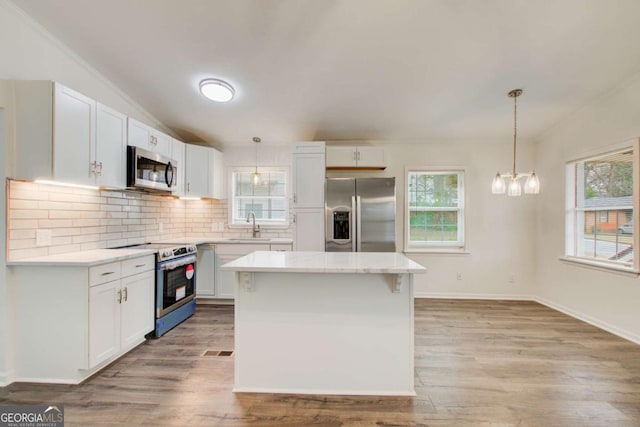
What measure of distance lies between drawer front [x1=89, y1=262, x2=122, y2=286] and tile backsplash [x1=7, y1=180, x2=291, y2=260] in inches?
22.3

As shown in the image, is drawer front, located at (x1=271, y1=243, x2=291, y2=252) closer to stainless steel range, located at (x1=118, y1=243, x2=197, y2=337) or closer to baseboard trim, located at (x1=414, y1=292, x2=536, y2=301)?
stainless steel range, located at (x1=118, y1=243, x2=197, y2=337)

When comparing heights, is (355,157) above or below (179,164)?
above

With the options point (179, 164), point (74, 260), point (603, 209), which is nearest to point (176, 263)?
point (74, 260)

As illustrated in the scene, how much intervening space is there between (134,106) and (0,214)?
6.18 ft

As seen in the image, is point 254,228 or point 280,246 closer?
point 280,246

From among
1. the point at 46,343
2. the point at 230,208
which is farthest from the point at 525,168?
the point at 46,343

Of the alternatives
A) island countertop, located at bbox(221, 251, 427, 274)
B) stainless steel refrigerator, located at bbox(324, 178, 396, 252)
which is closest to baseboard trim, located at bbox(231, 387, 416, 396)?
island countertop, located at bbox(221, 251, 427, 274)

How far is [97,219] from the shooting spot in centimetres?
287

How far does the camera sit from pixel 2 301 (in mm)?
2008

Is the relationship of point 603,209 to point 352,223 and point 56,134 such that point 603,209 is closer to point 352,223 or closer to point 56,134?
point 352,223

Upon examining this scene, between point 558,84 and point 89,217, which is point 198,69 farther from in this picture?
point 558,84

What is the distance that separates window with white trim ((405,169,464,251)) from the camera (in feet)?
14.0

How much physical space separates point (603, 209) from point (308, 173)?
3.58 metres

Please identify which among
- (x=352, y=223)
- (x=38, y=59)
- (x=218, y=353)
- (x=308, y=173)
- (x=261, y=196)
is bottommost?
(x=218, y=353)
